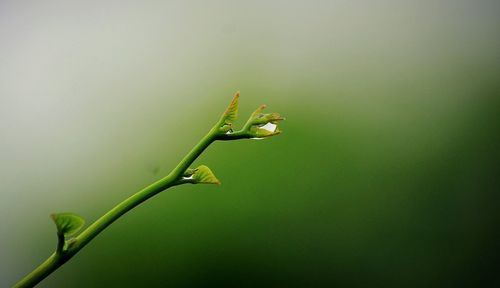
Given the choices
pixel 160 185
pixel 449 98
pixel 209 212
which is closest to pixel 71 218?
pixel 160 185

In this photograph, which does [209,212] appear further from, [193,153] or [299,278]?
[193,153]

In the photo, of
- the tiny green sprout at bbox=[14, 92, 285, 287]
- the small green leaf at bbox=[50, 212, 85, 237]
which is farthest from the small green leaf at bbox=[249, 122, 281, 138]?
the small green leaf at bbox=[50, 212, 85, 237]

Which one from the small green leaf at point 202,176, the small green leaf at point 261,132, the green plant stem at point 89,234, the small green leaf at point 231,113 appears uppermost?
the small green leaf at point 231,113

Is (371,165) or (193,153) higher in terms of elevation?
(193,153)

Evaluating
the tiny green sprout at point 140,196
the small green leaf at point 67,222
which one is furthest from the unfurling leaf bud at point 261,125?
the small green leaf at point 67,222

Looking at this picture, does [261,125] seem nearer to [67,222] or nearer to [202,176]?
[202,176]

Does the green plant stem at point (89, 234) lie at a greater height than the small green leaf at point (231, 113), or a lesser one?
lesser

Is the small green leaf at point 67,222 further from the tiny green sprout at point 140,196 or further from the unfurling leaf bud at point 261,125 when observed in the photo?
the unfurling leaf bud at point 261,125
